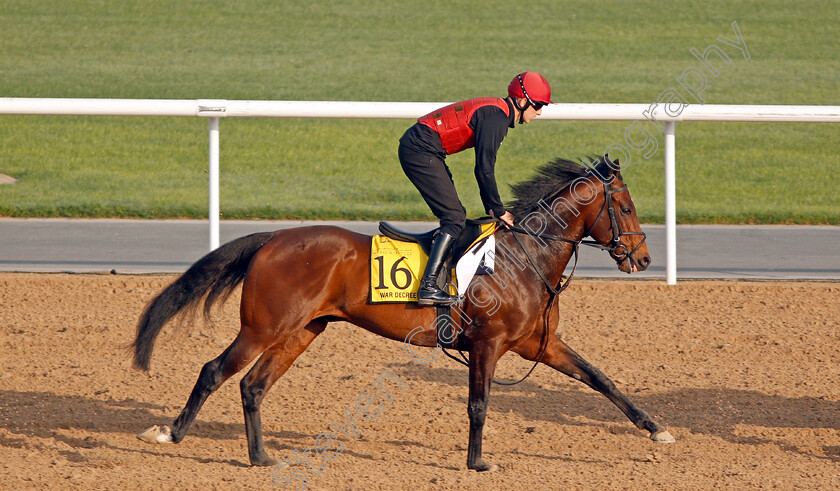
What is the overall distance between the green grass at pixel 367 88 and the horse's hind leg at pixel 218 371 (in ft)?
19.5

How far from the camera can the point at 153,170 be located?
540 inches

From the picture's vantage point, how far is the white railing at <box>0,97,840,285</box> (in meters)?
7.67

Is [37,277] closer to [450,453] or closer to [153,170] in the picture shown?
[450,453]

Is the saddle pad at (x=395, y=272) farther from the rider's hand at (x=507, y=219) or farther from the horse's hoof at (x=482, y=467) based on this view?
the horse's hoof at (x=482, y=467)

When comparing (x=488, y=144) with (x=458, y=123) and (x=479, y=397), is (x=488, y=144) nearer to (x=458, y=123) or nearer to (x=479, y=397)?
(x=458, y=123)

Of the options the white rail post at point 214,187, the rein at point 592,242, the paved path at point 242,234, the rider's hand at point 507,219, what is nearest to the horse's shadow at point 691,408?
the rein at point 592,242

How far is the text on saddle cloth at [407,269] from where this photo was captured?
15.5 feet

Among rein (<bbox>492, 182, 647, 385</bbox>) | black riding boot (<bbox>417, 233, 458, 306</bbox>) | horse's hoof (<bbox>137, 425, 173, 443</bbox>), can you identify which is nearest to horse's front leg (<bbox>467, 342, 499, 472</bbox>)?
rein (<bbox>492, 182, 647, 385</bbox>)

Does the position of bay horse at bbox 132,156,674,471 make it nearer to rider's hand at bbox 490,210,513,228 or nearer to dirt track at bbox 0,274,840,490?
rider's hand at bbox 490,210,513,228

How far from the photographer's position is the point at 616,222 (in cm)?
488

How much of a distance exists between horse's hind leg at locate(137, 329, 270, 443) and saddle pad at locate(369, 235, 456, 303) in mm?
642

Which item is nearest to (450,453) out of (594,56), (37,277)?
(37,277)

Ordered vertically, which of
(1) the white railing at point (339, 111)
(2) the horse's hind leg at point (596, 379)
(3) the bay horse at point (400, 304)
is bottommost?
(2) the horse's hind leg at point (596, 379)

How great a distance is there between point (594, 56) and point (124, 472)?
1688 cm
